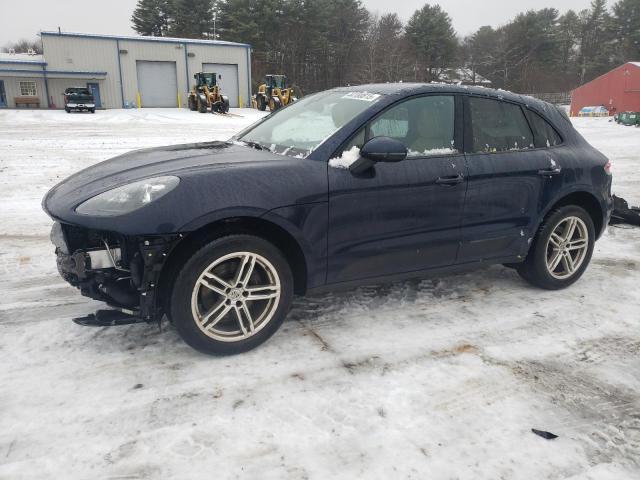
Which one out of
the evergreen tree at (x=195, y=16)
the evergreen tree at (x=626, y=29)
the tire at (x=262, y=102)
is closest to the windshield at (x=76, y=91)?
the tire at (x=262, y=102)

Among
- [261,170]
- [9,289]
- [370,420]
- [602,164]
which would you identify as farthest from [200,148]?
[602,164]

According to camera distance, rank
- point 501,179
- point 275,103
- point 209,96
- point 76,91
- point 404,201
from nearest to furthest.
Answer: point 404,201 → point 501,179 → point 76,91 → point 209,96 → point 275,103

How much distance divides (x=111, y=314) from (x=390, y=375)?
5.43ft

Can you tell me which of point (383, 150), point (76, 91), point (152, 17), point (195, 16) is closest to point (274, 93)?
point (76, 91)

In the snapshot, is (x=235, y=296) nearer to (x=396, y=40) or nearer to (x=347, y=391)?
(x=347, y=391)

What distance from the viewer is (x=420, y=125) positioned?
11.4ft

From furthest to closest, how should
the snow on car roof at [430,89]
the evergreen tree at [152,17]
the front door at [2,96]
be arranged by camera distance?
the evergreen tree at [152,17] < the front door at [2,96] < the snow on car roof at [430,89]

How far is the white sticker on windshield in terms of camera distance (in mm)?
3409

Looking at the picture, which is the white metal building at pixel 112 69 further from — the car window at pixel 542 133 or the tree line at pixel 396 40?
the car window at pixel 542 133

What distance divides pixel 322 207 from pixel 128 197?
1111 millimetres

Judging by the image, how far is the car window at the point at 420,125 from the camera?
3.30m

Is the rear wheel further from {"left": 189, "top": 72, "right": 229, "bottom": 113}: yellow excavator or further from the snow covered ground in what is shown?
the snow covered ground

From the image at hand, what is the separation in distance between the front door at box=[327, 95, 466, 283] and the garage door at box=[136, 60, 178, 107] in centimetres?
3779

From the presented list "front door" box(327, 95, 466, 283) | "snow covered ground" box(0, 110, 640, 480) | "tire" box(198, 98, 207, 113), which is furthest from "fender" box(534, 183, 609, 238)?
"tire" box(198, 98, 207, 113)
